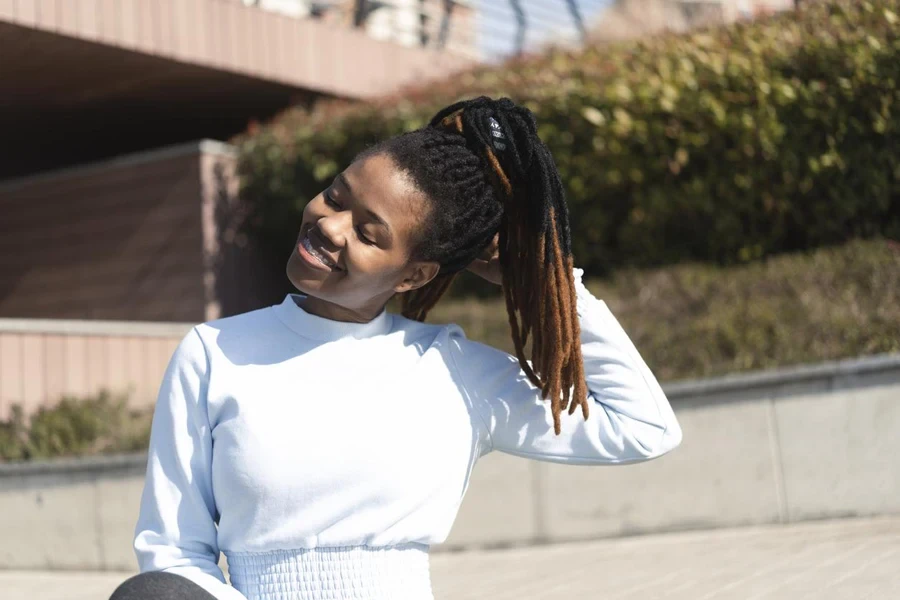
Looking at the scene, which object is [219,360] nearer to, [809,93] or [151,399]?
[809,93]

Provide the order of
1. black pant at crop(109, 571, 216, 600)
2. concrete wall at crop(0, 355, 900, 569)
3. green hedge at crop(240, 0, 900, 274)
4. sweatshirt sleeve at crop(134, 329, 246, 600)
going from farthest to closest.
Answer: green hedge at crop(240, 0, 900, 274) → concrete wall at crop(0, 355, 900, 569) → sweatshirt sleeve at crop(134, 329, 246, 600) → black pant at crop(109, 571, 216, 600)

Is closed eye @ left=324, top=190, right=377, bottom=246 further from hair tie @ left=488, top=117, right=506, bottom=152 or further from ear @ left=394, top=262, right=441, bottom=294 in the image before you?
hair tie @ left=488, top=117, right=506, bottom=152

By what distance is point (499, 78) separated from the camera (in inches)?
367

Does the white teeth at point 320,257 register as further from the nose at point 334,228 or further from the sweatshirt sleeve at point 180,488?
the sweatshirt sleeve at point 180,488

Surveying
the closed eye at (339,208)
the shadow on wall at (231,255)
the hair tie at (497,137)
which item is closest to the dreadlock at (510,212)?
the hair tie at (497,137)

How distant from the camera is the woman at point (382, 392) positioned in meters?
2.17

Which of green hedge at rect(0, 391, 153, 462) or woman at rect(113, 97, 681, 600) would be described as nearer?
woman at rect(113, 97, 681, 600)

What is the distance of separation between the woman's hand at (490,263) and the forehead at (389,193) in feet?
0.88

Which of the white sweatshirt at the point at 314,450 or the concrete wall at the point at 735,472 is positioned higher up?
the white sweatshirt at the point at 314,450

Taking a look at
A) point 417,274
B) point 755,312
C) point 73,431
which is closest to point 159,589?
point 417,274

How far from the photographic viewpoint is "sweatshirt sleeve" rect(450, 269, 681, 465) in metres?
2.41

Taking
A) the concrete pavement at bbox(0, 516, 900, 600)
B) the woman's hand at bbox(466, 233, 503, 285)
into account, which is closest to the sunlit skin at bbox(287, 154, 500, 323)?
the woman's hand at bbox(466, 233, 503, 285)

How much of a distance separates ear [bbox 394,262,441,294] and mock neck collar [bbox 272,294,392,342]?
10cm

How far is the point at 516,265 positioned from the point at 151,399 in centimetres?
700
